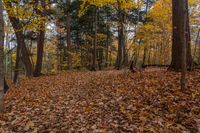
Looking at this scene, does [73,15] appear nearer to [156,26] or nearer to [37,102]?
[156,26]

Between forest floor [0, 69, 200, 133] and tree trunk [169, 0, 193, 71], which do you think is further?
tree trunk [169, 0, 193, 71]

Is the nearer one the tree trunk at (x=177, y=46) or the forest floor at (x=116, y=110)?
the forest floor at (x=116, y=110)

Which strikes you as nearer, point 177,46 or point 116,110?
point 116,110

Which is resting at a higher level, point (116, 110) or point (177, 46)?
point (177, 46)

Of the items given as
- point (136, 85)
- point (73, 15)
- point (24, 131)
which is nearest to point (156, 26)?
point (73, 15)

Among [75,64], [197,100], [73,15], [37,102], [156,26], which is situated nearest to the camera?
[197,100]

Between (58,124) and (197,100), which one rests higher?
(197,100)

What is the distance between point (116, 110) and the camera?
6.75 metres

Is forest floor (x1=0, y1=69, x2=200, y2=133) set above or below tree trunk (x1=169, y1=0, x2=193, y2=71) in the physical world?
below

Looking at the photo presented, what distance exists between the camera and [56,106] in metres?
7.95

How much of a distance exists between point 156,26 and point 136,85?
20610 mm

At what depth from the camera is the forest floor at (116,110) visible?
5609 millimetres

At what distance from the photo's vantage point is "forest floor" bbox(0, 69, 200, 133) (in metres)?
5.61

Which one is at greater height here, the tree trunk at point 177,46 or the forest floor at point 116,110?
the tree trunk at point 177,46
